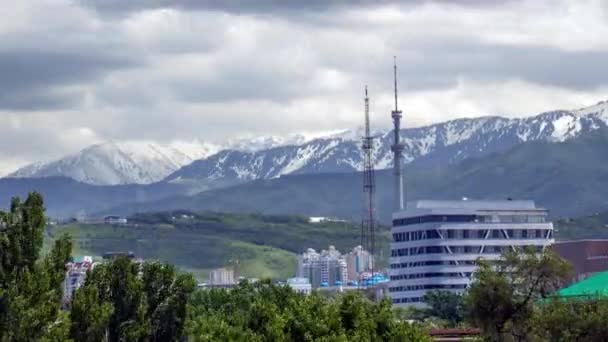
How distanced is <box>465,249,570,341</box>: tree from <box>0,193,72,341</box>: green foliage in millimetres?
28846

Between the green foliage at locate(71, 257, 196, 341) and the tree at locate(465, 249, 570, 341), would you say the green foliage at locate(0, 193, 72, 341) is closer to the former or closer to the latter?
the green foliage at locate(71, 257, 196, 341)

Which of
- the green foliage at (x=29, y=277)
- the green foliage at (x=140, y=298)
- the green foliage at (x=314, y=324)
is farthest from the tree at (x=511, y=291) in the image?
the green foliage at (x=29, y=277)

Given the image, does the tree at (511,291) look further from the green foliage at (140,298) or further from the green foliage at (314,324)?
the green foliage at (140,298)

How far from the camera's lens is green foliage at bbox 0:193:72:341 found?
4188 inches

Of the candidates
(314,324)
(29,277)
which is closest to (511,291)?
(314,324)

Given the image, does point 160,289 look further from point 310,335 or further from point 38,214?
point 310,335

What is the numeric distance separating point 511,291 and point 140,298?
85.8ft

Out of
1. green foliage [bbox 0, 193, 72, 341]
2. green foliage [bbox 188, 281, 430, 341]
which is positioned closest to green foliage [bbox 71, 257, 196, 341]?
green foliage [bbox 0, 193, 72, 341]

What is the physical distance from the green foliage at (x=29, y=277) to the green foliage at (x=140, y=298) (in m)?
3.41

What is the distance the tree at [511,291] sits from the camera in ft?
401

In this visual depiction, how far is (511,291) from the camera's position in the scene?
123188 mm

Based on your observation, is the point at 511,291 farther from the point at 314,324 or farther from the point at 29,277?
the point at 29,277

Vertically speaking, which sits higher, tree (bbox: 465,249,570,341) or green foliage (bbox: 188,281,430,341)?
tree (bbox: 465,249,570,341)

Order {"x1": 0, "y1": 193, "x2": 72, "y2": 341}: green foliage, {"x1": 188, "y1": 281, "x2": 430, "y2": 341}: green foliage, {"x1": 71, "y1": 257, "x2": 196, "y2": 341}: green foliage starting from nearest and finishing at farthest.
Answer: {"x1": 188, "y1": 281, "x2": 430, "y2": 341}: green foliage, {"x1": 0, "y1": 193, "x2": 72, "y2": 341}: green foliage, {"x1": 71, "y1": 257, "x2": 196, "y2": 341}: green foliage
